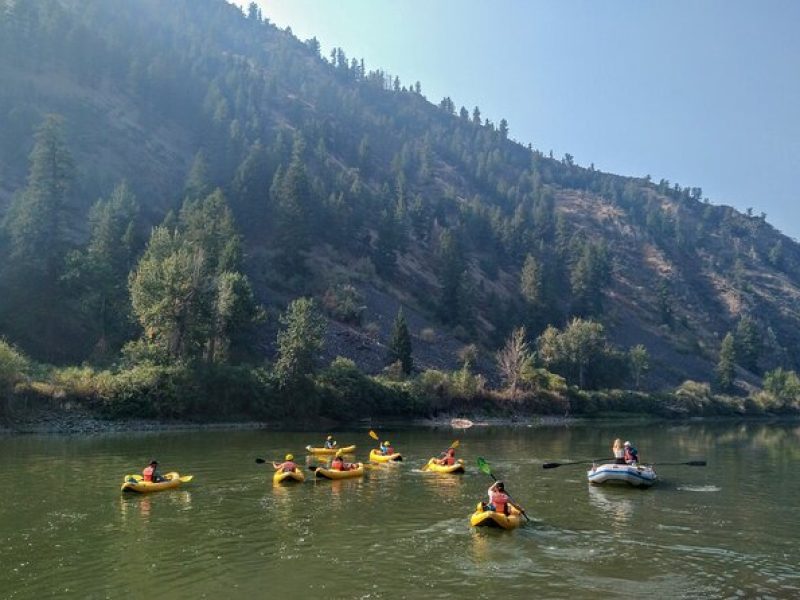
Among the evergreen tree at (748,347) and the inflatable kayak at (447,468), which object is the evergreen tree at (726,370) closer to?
the evergreen tree at (748,347)

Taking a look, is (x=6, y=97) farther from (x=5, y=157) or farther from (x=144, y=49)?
(x=144, y=49)

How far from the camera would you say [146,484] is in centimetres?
3228

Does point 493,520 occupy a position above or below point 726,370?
below

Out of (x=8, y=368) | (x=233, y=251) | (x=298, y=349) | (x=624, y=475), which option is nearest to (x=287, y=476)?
(x=624, y=475)

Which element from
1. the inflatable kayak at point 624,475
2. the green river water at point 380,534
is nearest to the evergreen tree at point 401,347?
the green river water at point 380,534

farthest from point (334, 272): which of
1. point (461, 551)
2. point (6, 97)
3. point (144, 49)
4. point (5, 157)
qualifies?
point (461, 551)

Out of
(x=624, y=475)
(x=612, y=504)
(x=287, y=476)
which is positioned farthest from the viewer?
(x=624, y=475)

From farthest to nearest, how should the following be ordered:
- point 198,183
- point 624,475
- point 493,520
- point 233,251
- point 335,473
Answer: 1. point 198,183
2. point 233,251
3. point 335,473
4. point 624,475
5. point 493,520

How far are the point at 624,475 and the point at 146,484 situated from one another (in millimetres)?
24649

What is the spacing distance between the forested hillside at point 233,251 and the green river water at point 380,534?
35.8 meters

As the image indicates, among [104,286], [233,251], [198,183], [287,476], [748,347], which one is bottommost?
[287,476]

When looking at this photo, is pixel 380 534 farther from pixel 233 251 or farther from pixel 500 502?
pixel 233 251

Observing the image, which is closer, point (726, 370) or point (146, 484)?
point (146, 484)

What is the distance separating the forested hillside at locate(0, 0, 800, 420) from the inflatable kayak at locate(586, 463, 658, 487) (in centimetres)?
4209
